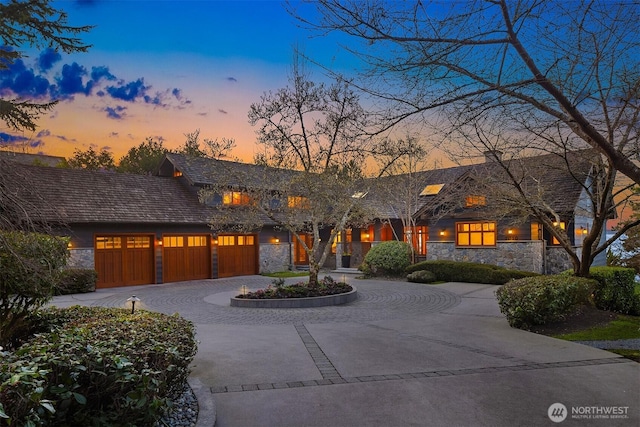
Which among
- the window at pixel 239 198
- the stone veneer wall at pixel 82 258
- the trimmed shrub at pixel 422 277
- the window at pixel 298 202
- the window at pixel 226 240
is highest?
the window at pixel 239 198

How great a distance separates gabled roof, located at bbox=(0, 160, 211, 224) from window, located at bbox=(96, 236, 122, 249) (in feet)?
3.42

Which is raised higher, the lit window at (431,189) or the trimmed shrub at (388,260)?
the lit window at (431,189)

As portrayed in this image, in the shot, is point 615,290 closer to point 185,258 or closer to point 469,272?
point 469,272

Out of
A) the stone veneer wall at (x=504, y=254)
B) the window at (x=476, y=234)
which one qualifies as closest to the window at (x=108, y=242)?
the stone veneer wall at (x=504, y=254)

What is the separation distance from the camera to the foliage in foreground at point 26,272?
20.7 feet

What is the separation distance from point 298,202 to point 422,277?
837 centimetres

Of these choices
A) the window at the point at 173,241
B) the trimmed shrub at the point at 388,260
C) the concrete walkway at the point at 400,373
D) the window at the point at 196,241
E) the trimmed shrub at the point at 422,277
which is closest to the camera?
the concrete walkway at the point at 400,373

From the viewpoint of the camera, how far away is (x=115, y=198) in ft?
67.5

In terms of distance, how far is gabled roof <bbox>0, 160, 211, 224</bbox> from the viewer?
18695 millimetres

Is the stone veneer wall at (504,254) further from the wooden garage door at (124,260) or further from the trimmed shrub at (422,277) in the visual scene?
the wooden garage door at (124,260)

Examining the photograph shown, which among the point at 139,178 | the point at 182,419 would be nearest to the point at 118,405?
the point at 182,419

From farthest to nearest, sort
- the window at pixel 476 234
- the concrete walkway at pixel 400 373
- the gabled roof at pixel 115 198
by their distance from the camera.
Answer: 1. the window at pixel 476 234
2. the gabled roof at pixel 115 198
3. the concrete walkway at pixel 400 373

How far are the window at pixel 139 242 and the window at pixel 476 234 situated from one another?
52.6ft

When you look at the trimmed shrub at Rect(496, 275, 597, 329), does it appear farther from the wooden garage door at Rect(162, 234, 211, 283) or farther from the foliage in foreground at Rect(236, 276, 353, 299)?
the wooden garage door at Rect(162, 234, 211, 283)
